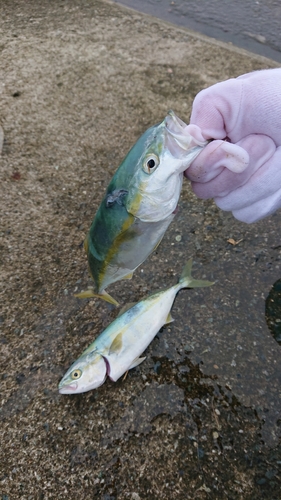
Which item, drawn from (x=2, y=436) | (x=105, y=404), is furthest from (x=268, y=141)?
(x=2, y=436)

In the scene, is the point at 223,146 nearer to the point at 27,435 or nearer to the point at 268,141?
the point at 268,141

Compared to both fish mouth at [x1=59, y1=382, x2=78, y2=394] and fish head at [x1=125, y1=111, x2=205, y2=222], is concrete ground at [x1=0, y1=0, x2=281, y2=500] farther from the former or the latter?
fish head at [x1=125, y1=111, x2=205, y2=222]

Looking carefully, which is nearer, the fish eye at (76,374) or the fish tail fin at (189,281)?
the fish eye at (76,374)

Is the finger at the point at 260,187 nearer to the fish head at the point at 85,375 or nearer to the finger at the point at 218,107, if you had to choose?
the finger at the point at 218,107

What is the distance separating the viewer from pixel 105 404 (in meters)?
2.28

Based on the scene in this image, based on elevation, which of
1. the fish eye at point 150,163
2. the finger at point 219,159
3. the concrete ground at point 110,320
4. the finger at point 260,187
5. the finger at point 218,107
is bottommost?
the concrete ground at point 110,320

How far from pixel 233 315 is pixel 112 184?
148cm

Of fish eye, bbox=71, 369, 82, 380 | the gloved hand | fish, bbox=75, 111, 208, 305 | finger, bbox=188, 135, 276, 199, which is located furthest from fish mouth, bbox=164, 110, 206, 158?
fish eye, bbox=71, 369, 82, 380

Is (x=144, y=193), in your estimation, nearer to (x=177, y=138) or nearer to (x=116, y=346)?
(x=177, y=138)

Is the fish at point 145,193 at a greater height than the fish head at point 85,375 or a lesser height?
greater

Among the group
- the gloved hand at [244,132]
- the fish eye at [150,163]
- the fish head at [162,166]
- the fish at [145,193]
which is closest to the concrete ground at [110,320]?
the fish at [145,193]

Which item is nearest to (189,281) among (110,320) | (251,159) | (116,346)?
(110,320)

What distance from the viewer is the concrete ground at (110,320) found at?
2.08 metres

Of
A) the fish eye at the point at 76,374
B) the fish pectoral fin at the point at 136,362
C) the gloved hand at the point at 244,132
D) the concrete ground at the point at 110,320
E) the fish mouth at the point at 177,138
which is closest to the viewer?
the fish mouth at the point at 177,138
